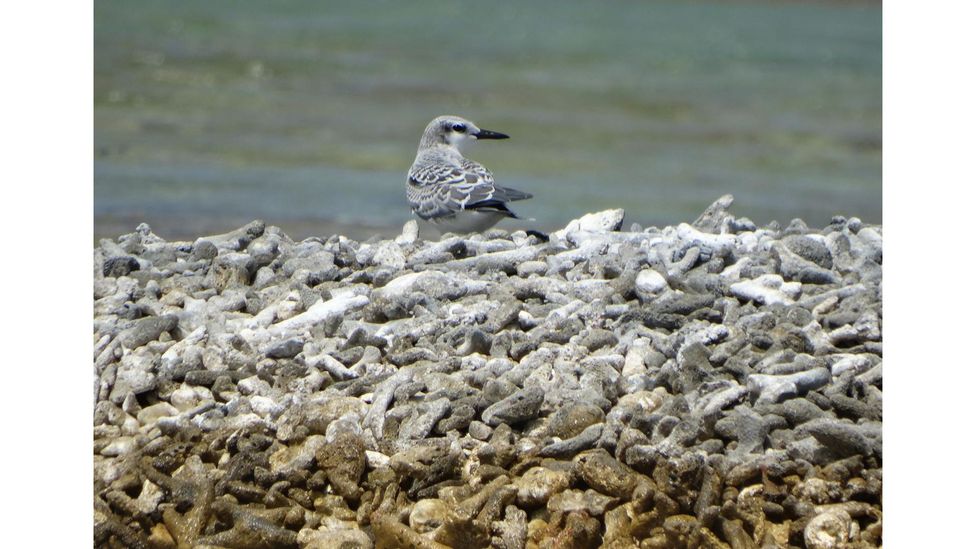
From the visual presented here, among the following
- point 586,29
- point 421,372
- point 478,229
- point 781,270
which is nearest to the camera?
point 421,372

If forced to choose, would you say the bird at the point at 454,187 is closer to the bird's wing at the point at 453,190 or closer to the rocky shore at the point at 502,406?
the bird's wing at the point at 453,190

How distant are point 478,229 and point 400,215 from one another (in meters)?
2.20

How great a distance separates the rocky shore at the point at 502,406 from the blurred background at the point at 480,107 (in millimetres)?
1101

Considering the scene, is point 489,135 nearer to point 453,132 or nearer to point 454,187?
point 453,132

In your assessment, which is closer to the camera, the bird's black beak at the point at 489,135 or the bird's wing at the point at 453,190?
the bird's wing at the point at 453,190

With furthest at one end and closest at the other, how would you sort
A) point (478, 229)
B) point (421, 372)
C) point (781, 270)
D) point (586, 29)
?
1. point (586, 29)
2. point (478, 229)
3. point (781, 270)
4. point (421, 372)

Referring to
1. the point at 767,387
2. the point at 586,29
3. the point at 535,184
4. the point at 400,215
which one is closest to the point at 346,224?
the point at 400,215

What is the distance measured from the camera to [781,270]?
365 cm

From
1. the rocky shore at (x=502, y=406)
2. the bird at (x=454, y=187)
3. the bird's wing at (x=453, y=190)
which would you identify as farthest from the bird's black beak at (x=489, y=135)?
the rocky shore at (x=502, y=406)

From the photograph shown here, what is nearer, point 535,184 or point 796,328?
point 796,328

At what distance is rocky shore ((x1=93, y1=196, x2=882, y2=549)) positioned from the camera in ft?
9.86

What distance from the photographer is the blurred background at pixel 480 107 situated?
19.0 feet

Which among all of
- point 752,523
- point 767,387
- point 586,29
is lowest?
point 752,523

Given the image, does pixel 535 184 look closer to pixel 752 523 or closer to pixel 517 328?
pixel 517 328
